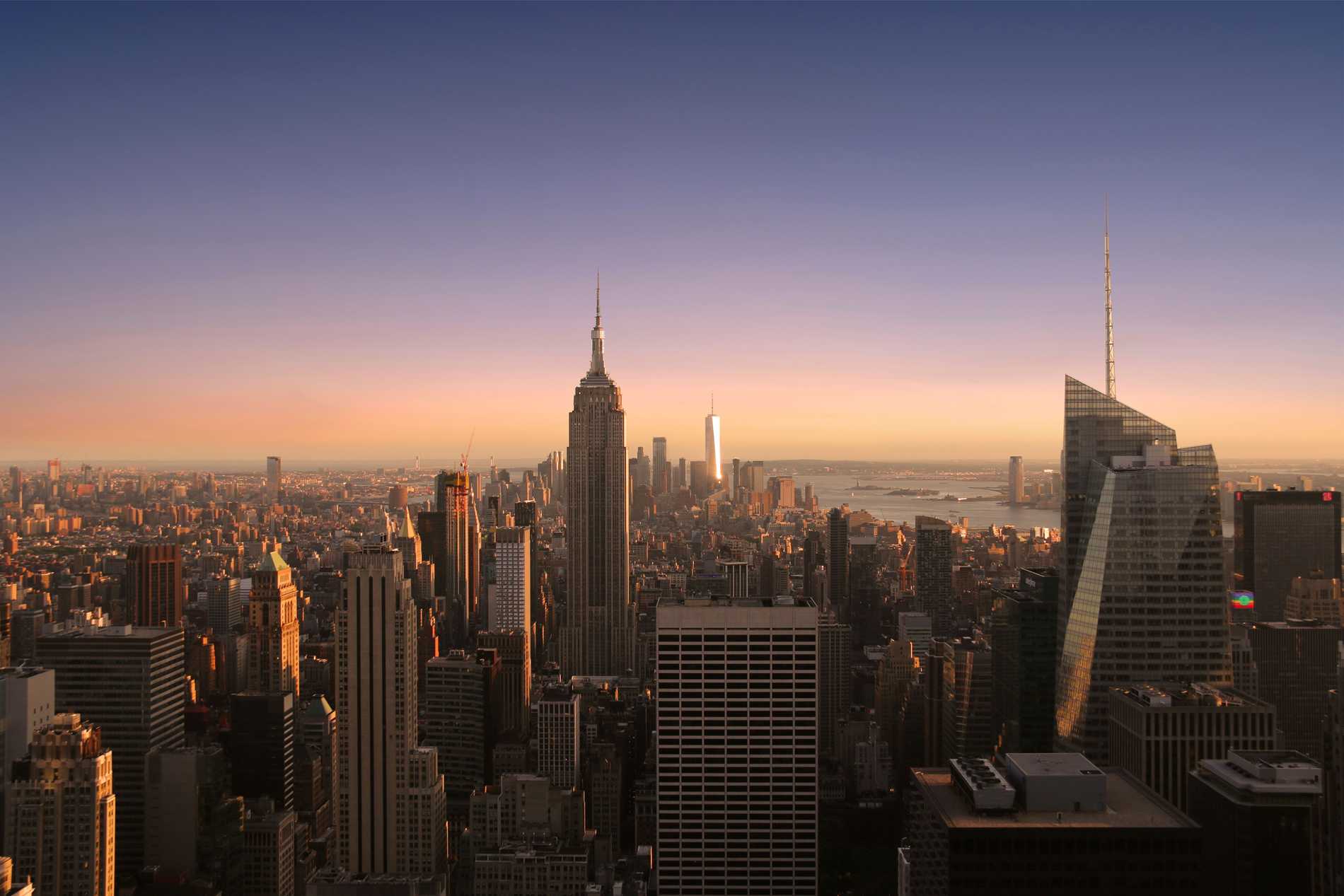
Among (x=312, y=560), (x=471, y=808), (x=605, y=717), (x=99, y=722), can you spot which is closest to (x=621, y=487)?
(x=605, y=717)

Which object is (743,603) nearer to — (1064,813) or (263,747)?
(1064,813)

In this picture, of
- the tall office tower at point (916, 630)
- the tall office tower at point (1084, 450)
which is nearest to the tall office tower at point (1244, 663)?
the tall office tower at point (1084, 450)

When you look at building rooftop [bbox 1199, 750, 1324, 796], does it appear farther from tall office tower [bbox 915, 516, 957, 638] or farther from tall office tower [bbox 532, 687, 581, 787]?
tall office tower [bbox 915, 516, 957, 638]

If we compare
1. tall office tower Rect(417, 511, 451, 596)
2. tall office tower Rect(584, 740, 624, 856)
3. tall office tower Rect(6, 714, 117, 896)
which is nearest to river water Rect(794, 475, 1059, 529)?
tall office tower Rect(584, 740, 624, 856)

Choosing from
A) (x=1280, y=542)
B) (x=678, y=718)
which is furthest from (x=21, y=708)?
(x=1280, y=542)

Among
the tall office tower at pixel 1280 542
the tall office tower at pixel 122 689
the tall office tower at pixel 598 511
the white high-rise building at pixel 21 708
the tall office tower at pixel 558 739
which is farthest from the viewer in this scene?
the tall office tower at pixel 598 511

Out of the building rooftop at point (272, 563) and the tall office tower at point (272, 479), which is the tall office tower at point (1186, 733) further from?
the building rooftop at point (272, 563)

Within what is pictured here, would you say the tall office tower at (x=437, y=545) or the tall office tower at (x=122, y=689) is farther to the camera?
the tall office tower at (x=437, y=545)
